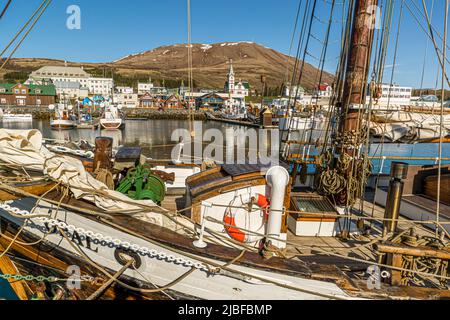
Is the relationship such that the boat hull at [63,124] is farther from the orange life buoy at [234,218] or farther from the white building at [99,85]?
the white building at [99,85]

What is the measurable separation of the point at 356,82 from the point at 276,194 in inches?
141

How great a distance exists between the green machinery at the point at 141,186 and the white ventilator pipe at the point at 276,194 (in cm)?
232

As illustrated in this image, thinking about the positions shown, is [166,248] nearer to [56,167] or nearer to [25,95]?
[56,167]

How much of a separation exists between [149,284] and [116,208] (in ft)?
3.57

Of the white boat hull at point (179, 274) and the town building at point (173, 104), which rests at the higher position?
the town building at point (173, 104)

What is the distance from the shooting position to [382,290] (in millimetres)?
3508

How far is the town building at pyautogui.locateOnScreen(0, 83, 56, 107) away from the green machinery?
91.6 meters

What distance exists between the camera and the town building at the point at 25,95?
79500mm

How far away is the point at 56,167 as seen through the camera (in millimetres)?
3961

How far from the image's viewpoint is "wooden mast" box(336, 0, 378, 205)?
6.10 m

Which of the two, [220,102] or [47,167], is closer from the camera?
[47,167]

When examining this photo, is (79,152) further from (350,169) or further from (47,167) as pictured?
(350,169)

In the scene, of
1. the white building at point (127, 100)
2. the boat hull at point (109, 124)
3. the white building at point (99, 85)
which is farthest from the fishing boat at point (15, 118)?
the white building at point (99, 85)

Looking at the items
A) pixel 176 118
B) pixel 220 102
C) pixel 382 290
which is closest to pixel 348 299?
pixel 382 290
